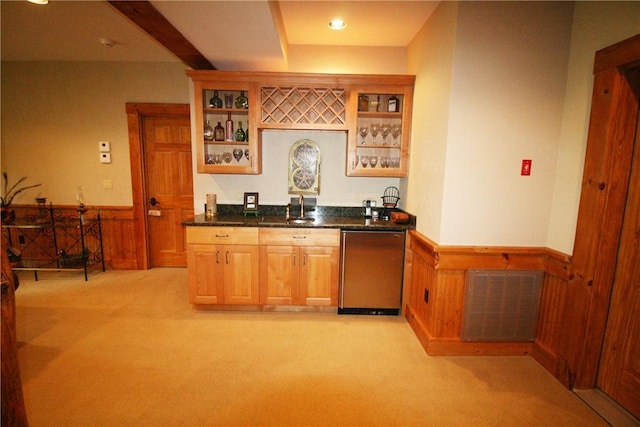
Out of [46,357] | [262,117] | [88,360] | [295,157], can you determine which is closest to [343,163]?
[295,157]

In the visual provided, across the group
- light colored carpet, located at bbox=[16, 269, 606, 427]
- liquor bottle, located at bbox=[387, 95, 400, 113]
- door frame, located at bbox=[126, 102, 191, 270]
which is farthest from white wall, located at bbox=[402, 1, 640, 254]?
door frame, located at bbox=[126, 102, 191, 270]

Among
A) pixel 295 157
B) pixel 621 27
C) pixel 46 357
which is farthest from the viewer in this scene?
pixel 295 157

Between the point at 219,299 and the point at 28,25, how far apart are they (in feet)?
10.8

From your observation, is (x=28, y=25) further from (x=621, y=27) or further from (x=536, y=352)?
(x=536, y=352)

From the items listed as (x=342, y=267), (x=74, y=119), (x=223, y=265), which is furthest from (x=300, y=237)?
(x=74, y=119)

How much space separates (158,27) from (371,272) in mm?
2797

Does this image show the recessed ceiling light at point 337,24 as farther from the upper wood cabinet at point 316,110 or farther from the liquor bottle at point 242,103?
the liquor bottle at point 242,103

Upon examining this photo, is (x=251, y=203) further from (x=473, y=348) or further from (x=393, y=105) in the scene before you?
(x=473, y=348)

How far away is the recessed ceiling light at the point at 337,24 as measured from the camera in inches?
108

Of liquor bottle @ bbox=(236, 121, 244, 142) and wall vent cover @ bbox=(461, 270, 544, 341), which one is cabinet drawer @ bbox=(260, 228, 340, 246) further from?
wall vent cover @ bbox=(461, 270, 544, 341)

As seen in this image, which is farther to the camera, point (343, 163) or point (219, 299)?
point (343, 163)

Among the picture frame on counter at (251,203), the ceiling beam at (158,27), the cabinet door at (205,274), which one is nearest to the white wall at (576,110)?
the picture frame on counter at (251,203)

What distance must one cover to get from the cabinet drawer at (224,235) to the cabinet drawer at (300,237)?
11cm

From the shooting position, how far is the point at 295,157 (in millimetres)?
3461
